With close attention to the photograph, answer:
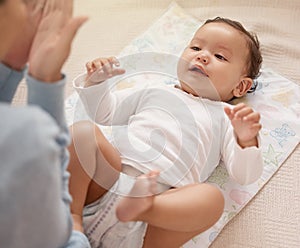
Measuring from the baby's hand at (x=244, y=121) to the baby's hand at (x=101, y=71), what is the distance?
9.5 inches

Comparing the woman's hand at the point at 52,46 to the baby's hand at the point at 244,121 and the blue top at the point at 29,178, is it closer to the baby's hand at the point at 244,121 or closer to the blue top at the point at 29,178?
the blue top at the point at 29,178

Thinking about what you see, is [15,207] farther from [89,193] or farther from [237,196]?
[237,196]

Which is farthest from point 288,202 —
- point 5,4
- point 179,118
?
point 5,4

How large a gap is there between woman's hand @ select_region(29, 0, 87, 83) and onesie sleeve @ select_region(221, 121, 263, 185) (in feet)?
1.42

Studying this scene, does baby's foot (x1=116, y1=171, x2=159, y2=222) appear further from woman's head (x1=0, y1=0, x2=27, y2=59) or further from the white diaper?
woman's head (x1=0, y1=0, x2=27, y2=59)

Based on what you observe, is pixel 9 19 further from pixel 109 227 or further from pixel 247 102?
pixel 247 102

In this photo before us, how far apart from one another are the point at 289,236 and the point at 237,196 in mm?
129

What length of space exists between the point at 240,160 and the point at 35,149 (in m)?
0.58

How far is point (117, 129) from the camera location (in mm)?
1062

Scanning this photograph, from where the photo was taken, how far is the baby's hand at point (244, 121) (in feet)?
3.07

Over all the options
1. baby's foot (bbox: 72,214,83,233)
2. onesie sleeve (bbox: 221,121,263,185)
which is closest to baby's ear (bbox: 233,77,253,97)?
onesie sleeve (bbox: 221,121,263,185)

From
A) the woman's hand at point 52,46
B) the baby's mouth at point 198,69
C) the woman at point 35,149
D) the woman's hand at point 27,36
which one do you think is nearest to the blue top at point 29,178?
the woman at point 35,149

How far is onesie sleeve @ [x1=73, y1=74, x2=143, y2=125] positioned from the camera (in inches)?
41.0

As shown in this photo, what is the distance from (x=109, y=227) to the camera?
892mm
